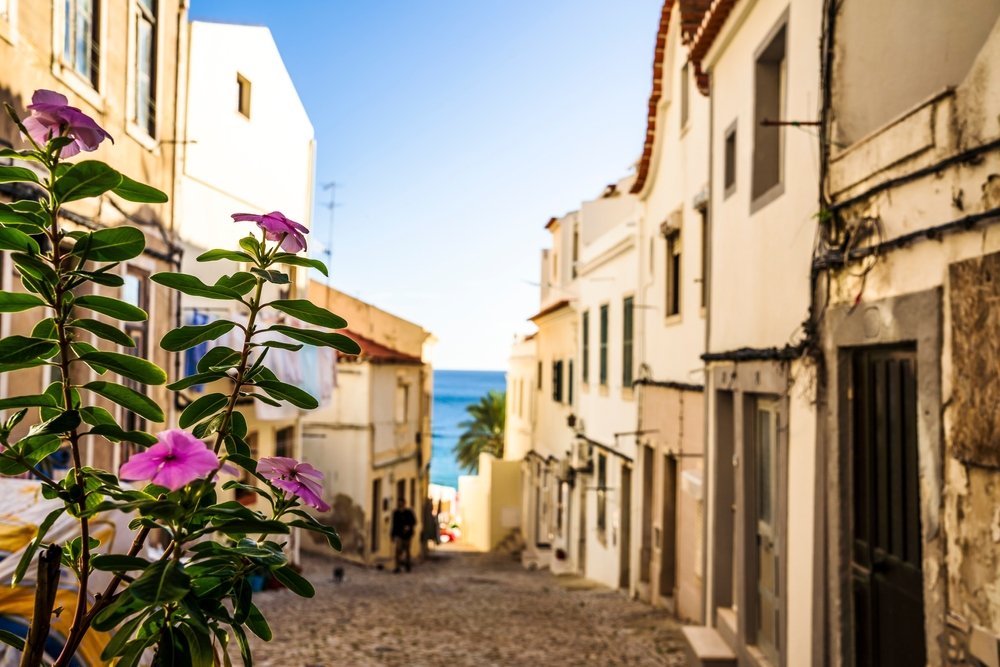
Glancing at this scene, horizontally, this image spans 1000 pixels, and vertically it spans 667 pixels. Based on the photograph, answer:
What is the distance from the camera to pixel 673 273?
544 inches

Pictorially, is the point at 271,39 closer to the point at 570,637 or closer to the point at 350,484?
the point at 570,637

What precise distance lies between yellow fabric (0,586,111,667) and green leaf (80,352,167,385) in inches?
57.0

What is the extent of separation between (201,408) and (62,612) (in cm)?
133

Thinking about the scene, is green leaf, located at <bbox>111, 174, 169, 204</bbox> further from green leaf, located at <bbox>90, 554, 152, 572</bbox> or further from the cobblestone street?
the cobblestone street

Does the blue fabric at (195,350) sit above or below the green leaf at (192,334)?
above

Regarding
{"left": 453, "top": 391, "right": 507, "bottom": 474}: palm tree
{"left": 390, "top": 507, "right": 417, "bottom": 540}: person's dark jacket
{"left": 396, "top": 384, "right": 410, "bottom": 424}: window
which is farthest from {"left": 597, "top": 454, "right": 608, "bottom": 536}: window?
{"left": 453, "top": 391, "right": 507, "bottom": 474}: palm tree

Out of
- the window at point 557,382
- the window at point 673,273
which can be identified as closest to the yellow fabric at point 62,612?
the window at point 673,273

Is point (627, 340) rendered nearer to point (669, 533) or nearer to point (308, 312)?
point (669, 533)

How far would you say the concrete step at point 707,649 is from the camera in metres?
8.38

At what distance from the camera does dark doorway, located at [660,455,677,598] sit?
1388cm

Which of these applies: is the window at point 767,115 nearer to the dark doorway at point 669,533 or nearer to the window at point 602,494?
the dark doorway at point 669,533

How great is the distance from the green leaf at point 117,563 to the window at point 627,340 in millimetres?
15188

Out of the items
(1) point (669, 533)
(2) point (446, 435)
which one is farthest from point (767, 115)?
(2) point (446, 435)

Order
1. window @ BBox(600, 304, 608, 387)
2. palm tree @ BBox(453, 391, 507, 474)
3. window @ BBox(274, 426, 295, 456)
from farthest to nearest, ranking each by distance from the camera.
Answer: palm tree @ BBox(453, 391, 507, 474), window @ BBox(274, 426, 295, 456), window @ BBox(600, 304, 608, 387)
